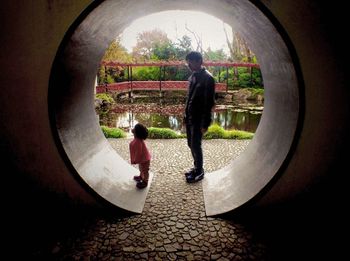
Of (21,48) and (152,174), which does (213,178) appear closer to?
(152,174)

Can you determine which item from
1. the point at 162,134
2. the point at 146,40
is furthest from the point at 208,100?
the point at 146,40

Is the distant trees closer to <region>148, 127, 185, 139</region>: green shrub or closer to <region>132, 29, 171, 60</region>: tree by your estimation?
<region>132, 29, 171, 60</region>: tree

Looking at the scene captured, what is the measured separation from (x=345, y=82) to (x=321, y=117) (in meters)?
0.42

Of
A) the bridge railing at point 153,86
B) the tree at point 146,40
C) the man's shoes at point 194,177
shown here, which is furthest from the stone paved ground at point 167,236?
the tree at point 146,40

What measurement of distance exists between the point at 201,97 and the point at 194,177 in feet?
5.04

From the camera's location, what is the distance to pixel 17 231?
3.05m

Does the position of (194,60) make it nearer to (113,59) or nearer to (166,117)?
(166,117)

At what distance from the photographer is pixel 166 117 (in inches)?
603

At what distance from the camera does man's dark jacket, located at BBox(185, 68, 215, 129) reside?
12.8ft

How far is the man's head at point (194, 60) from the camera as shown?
3.83 m

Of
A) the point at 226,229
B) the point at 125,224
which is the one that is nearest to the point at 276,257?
the point at 226,229

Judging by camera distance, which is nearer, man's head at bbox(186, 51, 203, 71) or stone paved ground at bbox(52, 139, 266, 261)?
stone paved ground at bbox(52, 139, 266, 261)

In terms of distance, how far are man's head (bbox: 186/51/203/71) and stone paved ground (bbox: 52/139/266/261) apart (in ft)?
6.69

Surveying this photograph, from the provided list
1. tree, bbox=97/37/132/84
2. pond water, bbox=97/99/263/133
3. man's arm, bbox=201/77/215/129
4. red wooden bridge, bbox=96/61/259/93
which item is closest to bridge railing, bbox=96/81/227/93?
red wooden bridge, bbox=96/61/259/93
